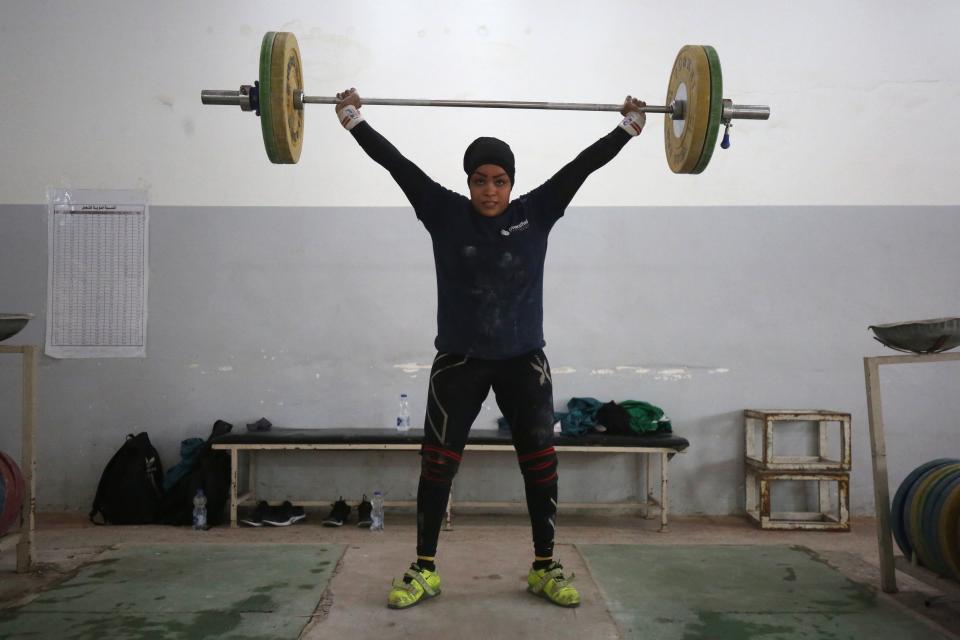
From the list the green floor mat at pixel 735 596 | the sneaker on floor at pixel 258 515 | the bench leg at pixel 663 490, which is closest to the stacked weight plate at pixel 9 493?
the sneaker on floor at pixel 258 515

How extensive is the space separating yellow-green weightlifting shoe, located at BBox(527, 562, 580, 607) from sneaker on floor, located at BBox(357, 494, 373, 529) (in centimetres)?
142

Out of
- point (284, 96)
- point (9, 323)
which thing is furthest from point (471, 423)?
point (9, 323)

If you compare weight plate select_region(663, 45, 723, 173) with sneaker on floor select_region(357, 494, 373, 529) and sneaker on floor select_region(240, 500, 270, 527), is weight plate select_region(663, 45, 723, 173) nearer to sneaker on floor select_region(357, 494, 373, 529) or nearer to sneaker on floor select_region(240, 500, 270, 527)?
sneaker on floor select_region(357, 494, 373, 529)

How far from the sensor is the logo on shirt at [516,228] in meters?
2.29

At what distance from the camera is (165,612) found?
219 centimetres

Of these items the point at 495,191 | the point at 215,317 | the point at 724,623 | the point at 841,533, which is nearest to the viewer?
the point at 724,623

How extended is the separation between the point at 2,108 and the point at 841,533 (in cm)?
508

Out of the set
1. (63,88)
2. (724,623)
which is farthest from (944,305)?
(63,88)

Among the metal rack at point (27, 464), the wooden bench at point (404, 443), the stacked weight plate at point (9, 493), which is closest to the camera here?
the stacked weight plate at point (9, 493)

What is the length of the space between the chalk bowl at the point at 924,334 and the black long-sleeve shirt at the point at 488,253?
45.1 inches

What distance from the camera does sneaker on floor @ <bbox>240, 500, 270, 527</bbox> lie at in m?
3.57

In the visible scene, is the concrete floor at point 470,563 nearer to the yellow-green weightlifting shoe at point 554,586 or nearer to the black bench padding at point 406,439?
the yellow-green weightlifting shoe at point 554,586

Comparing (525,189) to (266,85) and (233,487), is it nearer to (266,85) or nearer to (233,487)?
(266,85)

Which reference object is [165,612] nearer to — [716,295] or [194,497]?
[194,497]
